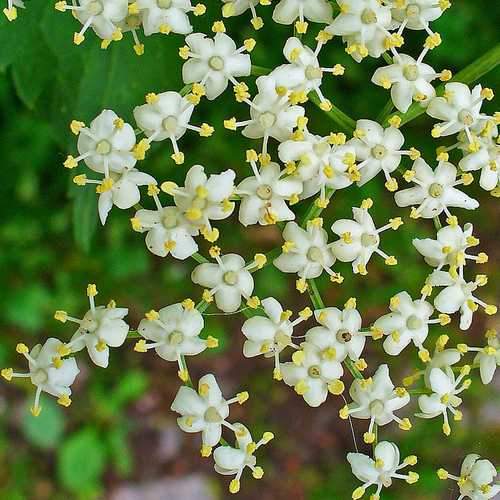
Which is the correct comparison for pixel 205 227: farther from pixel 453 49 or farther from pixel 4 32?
pixel 453 49

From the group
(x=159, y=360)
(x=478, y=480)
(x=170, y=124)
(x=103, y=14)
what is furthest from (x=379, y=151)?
(x=159, y=360)

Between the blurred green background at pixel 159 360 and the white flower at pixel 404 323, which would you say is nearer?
the white flower at pixel 404 323

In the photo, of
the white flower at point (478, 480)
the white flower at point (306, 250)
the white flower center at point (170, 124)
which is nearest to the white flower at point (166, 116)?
the white flower center at point (170, 124)

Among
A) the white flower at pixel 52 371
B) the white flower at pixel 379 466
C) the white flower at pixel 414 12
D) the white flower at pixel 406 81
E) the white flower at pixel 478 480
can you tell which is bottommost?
the white flower at pixel 478 480

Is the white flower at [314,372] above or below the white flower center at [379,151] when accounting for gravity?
below

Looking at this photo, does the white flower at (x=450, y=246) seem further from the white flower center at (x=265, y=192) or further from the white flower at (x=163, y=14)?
the white flower at (x=163, y=14)

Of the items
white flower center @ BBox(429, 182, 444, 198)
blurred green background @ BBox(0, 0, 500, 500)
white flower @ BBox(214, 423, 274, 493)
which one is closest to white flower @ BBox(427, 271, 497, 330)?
white flower center @ BBox(429, 182, 444, 198)

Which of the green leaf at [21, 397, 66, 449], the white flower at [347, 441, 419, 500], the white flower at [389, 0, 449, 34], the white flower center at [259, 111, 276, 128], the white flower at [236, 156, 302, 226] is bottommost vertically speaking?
the green leaf at [21, 397, 66, 449]

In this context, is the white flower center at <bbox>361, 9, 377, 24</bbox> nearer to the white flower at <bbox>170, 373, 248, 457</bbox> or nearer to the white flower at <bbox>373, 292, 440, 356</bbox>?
the white flower at <bbox>373, 292, 440, 356</bbox>
